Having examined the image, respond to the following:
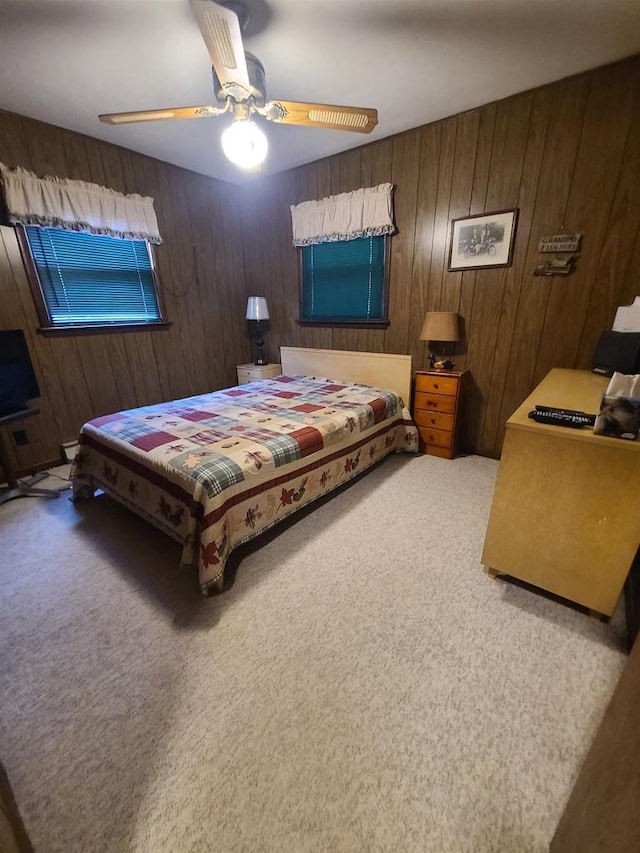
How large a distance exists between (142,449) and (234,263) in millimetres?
2994

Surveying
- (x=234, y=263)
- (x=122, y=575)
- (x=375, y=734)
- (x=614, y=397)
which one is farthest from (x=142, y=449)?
(x=234, y=263)

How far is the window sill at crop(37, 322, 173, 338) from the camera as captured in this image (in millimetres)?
2816

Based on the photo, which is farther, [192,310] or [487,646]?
[192,310]

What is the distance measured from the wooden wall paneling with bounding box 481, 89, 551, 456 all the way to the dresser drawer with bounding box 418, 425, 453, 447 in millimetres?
338

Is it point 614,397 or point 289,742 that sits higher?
point 614,397

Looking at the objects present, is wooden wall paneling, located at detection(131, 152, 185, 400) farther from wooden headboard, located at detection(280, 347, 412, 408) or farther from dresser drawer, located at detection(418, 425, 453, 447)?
dresser drawer, located at detection(418, 425, 453, 447)

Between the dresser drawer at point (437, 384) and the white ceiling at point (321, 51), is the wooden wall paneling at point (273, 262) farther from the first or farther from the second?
the dresser drawer at point (437, 384)

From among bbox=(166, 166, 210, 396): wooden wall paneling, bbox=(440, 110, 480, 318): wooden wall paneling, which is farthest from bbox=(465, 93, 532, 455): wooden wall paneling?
bbox=(166, 166, 210, 396): wooden wall paneling

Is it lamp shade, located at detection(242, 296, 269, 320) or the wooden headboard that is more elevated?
lamp shade, located at detection(242, 296, 269, 320)

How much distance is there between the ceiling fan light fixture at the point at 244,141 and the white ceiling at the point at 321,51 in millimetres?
456

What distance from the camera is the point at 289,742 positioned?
1.08m

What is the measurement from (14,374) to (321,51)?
2810mm

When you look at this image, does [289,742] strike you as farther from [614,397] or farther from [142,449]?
[614,397]

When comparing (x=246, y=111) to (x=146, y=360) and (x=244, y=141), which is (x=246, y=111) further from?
(x=146, y=360)
